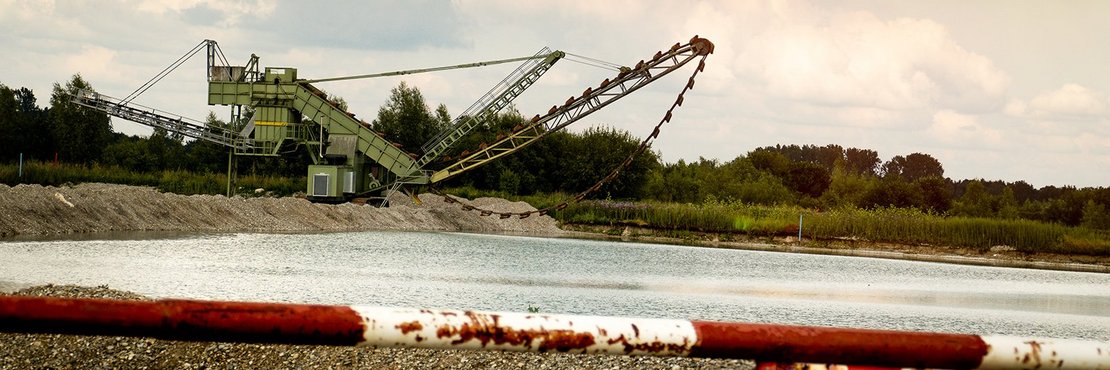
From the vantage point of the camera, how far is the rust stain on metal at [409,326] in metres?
1.86

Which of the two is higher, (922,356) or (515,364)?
(922,356)

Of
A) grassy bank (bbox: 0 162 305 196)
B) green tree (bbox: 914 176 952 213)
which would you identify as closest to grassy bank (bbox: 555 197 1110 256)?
grassy bank (bbox: 0 162 305 196)

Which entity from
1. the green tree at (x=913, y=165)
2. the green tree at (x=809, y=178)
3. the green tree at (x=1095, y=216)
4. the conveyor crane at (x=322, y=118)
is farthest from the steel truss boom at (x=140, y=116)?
the green tree at (x=913, y=165)

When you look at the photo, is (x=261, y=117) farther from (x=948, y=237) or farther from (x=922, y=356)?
(x=922, y=356)

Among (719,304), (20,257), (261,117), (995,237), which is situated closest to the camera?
(719,304)

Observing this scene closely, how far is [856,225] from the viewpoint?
34.8 metres

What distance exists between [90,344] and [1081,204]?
44.7m

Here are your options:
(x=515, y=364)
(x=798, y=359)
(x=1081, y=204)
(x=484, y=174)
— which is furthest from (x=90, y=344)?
(x=1081, y=204)

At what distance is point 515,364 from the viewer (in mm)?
7871

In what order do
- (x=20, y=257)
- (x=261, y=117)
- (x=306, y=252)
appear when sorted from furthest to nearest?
(x=261, y=117) < (x=306, y=252) < (x=20, y=257)

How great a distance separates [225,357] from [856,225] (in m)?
29.2

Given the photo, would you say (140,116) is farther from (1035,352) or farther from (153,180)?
(1035,352)

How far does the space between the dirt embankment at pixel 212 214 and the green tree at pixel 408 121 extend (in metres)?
9.36

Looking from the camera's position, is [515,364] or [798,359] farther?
[515,364]
